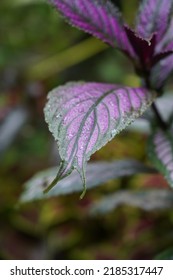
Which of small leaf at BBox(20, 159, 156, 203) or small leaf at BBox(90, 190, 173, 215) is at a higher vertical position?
small leaf at BBox(20, 159, 156, 203)

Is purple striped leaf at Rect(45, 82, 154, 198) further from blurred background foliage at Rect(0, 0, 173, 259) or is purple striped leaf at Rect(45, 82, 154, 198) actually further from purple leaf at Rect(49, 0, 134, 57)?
blurred background foliage at Rect(0, 0, 173, 259)

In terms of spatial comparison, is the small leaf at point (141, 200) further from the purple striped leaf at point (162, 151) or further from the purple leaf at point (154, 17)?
the purple leaf at point (154, 17)

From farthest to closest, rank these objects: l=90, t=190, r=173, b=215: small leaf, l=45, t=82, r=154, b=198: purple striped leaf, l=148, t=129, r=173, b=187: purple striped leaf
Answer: l=90, t=190, r=173, b=215: small leaf < l=148, t=129, r=173, b=187: purple striped leaf < l=45, t=82, r=154, b=198: purple striped leaf

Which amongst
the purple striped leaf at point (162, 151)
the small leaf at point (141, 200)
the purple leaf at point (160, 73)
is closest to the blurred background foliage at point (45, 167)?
the small leaf at point (141, 200)

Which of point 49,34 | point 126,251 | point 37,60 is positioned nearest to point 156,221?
point 126,251

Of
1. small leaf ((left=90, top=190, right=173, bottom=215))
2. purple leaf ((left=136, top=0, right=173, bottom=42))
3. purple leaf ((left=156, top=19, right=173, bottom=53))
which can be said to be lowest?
small leaf ((left=90, top=190, right=173, bottom=215))

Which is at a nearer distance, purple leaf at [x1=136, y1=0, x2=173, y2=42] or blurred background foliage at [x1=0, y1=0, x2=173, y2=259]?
purple leaf at [x1=136, y1=0, x2=173, y2=42]

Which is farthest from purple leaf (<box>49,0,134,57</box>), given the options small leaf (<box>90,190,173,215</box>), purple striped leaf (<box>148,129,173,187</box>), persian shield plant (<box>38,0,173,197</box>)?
small leaf (<box>90,190,173,215</box>)

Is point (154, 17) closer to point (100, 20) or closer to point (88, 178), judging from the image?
point (100, 20)
